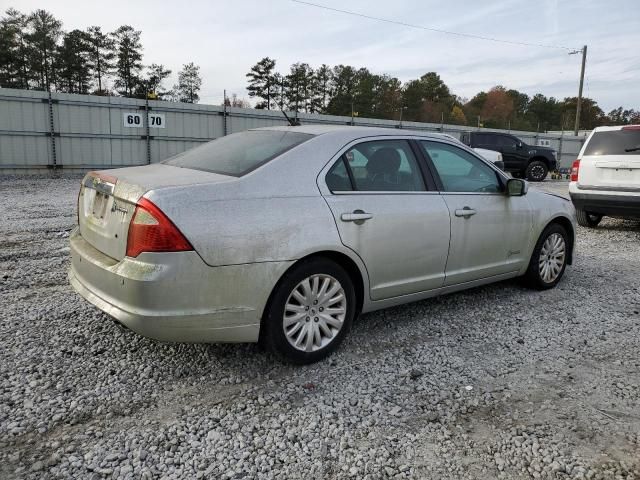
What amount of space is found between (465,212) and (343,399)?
1.88 m

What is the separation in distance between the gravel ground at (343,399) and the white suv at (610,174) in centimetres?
409

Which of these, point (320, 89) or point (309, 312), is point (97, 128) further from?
point (320, 89)

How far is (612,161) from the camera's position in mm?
7980

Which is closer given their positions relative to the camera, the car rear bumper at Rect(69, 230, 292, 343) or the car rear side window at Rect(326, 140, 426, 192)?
the car rear bumper at Rect(69, 230, 292, 343)

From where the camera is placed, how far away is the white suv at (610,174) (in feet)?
25.5

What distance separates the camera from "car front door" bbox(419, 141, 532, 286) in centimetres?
402

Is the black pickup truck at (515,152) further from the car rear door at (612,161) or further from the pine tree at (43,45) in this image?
the pine tree at (43,45)

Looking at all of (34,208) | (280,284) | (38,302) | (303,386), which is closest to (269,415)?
(303,386)

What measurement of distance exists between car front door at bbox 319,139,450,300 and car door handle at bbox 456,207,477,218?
0.46ft

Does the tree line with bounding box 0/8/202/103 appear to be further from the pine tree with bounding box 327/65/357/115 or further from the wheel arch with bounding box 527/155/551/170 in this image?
the wheel arch with bounding box 527/155/551/170

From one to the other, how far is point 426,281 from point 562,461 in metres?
1.66

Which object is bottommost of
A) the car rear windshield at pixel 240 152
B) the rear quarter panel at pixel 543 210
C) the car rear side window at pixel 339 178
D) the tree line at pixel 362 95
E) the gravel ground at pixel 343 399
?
the gravel ground at pixel 343 399

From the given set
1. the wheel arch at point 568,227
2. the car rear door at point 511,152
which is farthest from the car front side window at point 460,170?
the car rear door at point 511,152

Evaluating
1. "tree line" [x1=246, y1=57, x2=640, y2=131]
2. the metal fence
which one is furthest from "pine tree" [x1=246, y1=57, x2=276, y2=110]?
the metal fence
